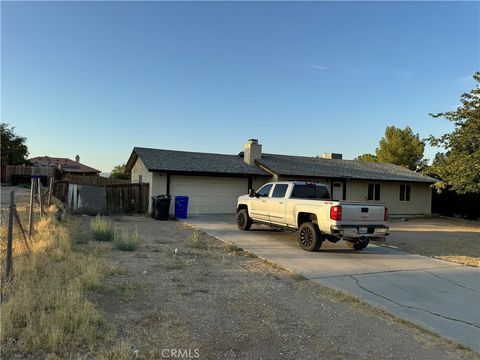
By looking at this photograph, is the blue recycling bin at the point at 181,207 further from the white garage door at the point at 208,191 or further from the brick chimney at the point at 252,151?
the brick chimney at the point at 252,151

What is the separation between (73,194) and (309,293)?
16301mm

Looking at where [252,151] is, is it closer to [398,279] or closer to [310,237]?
[310,237]

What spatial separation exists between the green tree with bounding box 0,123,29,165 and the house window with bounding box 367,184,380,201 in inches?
1607

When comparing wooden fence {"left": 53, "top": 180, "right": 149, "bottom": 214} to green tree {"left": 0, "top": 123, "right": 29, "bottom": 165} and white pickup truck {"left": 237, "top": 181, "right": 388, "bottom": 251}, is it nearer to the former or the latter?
white pickup truck {"left": 237, "top": 181, "right": 388, "bottom": 251}

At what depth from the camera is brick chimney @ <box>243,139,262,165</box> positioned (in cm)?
2522

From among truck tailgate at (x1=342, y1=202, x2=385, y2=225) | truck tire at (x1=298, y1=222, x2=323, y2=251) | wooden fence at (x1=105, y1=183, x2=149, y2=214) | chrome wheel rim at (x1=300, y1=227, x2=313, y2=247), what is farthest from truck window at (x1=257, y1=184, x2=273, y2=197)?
wooden fence at (x1=105, y1=183, x2=149, y2=214)

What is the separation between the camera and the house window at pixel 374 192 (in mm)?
27281

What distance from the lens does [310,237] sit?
11117 mm

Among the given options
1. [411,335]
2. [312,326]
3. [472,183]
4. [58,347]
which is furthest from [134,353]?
[472,183]

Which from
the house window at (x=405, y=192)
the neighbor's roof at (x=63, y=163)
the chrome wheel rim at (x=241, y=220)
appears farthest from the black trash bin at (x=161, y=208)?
→ the neighbor's roof at (x=63, y=163)

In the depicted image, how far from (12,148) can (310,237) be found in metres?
48.8

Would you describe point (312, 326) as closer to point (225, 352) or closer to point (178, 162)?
point (225, 352)

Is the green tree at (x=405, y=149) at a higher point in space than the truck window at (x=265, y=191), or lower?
higher

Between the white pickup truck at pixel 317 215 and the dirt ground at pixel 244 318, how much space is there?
263cm
